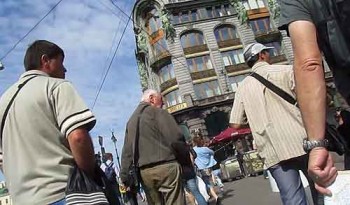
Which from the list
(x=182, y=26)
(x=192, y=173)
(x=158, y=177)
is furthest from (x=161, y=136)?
(x=182, y=26)

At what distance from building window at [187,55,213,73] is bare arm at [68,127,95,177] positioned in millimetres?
34641

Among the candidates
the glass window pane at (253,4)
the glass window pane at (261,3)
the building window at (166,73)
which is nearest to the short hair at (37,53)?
the building window at (166,73)

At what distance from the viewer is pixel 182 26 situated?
123 ft

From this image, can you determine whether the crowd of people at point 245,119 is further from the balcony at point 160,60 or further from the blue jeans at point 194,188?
the balcony at point 160,60

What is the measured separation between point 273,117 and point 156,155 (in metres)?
1.58

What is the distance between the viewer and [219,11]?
128 ft

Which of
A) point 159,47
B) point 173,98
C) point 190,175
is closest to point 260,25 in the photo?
point 159,47

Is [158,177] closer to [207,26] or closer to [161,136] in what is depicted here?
[161,136]

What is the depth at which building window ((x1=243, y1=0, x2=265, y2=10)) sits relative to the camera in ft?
130

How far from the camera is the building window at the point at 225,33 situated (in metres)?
37.9

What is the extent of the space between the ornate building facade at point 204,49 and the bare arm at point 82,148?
33.0 m

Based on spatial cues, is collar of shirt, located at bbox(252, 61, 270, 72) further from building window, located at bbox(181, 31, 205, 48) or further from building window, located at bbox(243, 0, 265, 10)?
building window, located at bbox(243, 0, 265, 10)

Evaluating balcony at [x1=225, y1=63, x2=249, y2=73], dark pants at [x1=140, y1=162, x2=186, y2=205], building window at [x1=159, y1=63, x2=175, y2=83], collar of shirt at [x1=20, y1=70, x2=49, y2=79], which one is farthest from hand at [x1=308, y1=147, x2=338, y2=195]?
building window at [x1=159, y1=63, x2=175, y2=83]

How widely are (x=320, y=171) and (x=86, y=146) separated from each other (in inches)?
46.6
